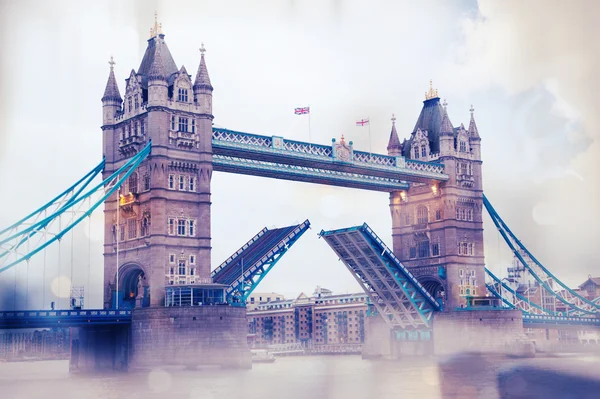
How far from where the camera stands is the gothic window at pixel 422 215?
345 ft

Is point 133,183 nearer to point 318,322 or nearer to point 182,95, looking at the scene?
point 182,95

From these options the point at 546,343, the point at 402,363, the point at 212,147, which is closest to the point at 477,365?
the point at 402,363

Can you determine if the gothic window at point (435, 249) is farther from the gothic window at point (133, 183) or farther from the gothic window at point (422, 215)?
the gothic window at point (133, 183)

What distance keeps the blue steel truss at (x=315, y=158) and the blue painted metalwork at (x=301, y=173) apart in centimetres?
30

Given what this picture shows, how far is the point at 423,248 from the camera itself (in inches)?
4144

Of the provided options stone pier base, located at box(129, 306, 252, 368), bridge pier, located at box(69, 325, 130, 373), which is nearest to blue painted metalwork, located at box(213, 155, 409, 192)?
stone pier base, located at box(129, 306, 252, 368)

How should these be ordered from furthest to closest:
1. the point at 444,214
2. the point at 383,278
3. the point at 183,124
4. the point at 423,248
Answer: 1. the point at 423,248
2. the point at 444,214
3. the point at 383,278
4. the point at 183,124

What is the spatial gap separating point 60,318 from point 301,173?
27.8 m

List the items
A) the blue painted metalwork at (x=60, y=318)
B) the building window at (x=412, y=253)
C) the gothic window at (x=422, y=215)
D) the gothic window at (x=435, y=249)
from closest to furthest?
the blue painted metalwork at (x=60, y=318)
the gothic window at (x=435, y=249)
the gothic window at (x=422, y=215)
the building window at (x=412, y=253)

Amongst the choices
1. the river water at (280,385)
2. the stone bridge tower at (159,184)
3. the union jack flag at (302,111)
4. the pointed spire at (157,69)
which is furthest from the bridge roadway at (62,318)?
the union jack flag at (302,111)

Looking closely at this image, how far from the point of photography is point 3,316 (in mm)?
70625

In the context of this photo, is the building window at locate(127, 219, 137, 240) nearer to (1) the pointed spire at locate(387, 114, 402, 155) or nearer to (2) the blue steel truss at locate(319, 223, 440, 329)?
(2) the blue steel truss at locate(319, 223, 440, 329)

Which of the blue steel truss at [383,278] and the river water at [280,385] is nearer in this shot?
the river water at [280,385]

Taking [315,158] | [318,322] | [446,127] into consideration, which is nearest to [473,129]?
[446,127]
